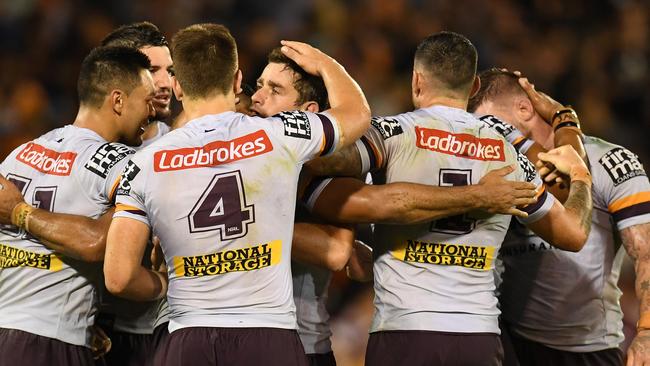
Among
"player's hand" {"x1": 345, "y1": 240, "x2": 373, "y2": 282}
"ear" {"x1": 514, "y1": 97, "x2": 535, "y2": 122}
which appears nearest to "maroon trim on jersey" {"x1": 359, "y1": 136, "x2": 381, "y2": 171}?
"player's hand" {"x1": 345, "y1": 240, "x2": 373, "y2": 282}

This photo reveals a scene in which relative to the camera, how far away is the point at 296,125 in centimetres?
480

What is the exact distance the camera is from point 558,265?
20.3 ft

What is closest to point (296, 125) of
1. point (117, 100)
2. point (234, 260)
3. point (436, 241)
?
point (234, 260)

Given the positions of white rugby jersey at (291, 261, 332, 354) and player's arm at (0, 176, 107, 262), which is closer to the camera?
player's arm at (0, 176, 107, 262)

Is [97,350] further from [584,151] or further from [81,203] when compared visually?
[584,151]

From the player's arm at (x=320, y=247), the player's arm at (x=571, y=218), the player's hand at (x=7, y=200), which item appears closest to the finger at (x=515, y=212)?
the player's arm at (x=571, y=218)

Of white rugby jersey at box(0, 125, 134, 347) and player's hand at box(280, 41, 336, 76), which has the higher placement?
player's hand at box(280, 41, 336, 76)

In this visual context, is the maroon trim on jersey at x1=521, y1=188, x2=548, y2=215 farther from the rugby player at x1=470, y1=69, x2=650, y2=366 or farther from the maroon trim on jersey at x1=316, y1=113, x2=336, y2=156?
the maroon trim on jersey at x1=316, y1=113, x2=336, y2=156

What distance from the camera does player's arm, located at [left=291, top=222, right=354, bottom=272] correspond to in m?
5.11

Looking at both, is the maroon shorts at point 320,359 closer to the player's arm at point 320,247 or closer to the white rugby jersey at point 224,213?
the player's arm at point 320,247

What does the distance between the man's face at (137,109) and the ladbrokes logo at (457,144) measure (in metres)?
1.59

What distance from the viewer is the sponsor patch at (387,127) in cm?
518

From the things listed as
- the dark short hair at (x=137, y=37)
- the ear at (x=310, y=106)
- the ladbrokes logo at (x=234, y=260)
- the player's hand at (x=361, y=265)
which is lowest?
the player's hand at (x=361, y=265)

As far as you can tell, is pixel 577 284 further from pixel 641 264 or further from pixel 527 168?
pixel 527 168
